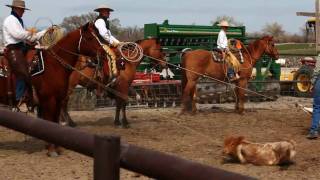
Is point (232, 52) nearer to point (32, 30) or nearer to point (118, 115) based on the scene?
point (118, 115)

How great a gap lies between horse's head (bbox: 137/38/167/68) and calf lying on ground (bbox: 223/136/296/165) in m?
6.06

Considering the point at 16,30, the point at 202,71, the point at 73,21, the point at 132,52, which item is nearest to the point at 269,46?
the point at 202,71

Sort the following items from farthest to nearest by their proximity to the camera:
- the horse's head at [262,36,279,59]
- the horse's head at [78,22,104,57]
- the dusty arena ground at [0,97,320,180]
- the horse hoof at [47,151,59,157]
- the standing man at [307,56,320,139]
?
the horse's head at [262,36,279,59]
the standing man at [307,56,320,139]
the horse's head at [78,22,104,57]
the horse hoof at [47,151,59,157]
the dusty arena ground at [0,97,320,180]

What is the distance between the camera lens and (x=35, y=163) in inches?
317

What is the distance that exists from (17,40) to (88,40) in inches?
43.8

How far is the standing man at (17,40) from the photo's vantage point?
830cm

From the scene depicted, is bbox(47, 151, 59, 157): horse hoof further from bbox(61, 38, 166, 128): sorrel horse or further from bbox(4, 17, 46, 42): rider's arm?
bbox(61, 38, 166, 128): sorrel horse

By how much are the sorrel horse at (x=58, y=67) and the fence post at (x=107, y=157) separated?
19.7 feet

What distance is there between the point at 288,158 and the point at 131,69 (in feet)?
18.2

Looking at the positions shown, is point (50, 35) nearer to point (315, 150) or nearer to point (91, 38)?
point (91, 38)

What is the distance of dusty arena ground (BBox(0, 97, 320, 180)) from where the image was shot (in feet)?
24.2

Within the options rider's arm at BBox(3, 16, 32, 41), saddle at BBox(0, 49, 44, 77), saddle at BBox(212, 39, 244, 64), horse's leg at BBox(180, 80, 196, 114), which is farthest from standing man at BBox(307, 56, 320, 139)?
saddle at BBox(212, 39, 244, 64)

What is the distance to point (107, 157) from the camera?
2.62 m

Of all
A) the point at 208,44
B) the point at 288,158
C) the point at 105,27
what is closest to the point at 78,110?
the point at 105,27
